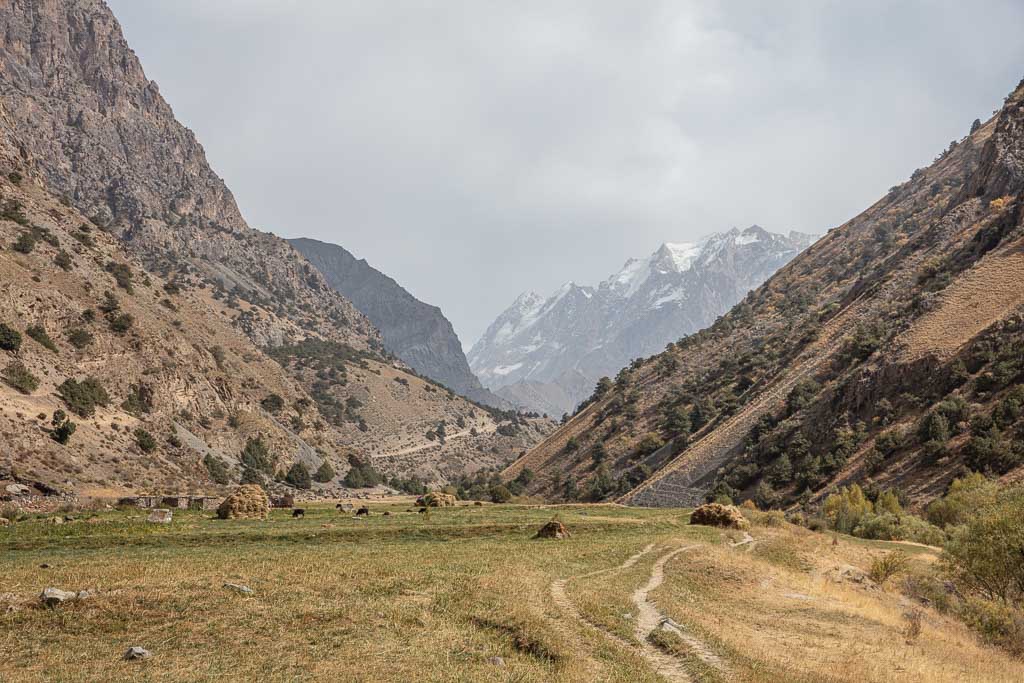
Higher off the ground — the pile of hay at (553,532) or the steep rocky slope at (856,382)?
the steep rocky slope at (856,382)

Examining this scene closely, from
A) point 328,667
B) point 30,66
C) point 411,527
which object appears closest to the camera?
point 328,667

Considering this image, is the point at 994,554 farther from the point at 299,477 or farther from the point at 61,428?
the point at 299,477

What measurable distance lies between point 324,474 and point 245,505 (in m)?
60.4

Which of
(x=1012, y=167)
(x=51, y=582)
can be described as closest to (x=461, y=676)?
(x=51, y=582)

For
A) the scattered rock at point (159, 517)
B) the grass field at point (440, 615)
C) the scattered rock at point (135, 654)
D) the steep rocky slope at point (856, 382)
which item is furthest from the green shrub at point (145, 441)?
the scattered rock at point (135, 654)

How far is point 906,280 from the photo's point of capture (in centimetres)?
9962

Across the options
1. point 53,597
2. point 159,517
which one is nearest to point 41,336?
point 159,517

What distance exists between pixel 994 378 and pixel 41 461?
278 ft

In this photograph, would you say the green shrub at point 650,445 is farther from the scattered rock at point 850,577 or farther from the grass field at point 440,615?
the grass field at point 440,615

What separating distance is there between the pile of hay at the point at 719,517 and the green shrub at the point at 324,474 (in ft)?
224

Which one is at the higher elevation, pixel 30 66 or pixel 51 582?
pixel 30 66

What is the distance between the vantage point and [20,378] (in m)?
65.6

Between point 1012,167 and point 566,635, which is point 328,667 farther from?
point 1012,167

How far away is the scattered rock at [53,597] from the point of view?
52.7 feet
